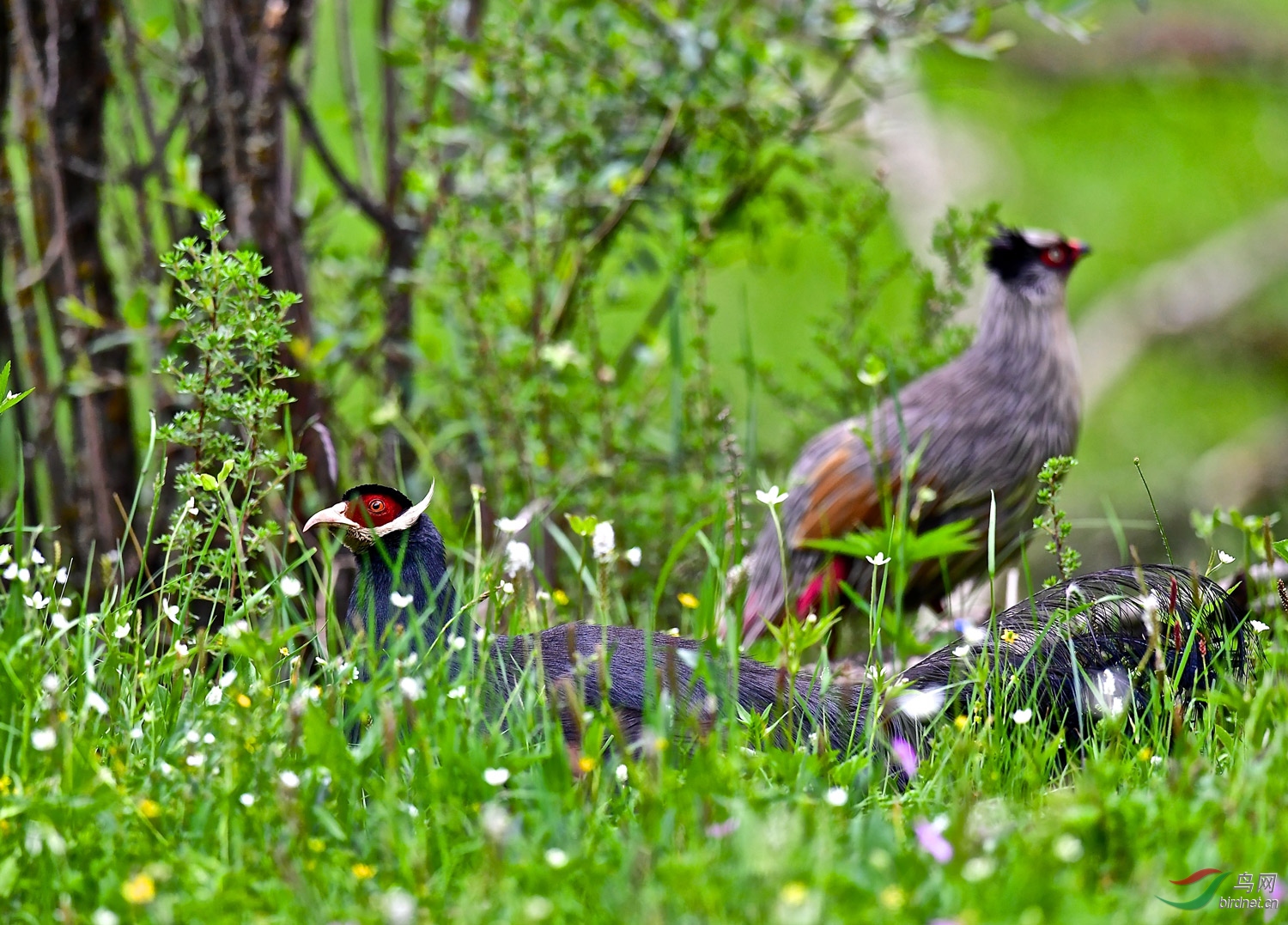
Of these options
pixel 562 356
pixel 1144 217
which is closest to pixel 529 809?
pixel 562 356

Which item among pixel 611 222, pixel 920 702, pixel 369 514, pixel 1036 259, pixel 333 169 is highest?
pixel 333 169

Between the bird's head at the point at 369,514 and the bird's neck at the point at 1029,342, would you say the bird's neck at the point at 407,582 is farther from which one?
the bird's neck at the point at 1029,342

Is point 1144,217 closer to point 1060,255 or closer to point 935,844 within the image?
point 1060,255

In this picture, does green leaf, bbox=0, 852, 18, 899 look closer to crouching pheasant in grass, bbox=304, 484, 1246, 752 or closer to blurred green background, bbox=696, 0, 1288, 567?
crouching pheasant in grass, bbox=304, 484, 1246, 752

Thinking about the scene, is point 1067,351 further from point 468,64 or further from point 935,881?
point 935,881

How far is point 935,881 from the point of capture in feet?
6.13

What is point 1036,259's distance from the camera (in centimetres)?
498

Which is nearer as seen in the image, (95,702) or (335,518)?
(95,702)

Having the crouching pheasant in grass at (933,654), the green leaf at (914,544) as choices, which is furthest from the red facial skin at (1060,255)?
the green leaf at (914,544)

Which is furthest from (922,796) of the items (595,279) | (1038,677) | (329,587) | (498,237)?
(498,237)

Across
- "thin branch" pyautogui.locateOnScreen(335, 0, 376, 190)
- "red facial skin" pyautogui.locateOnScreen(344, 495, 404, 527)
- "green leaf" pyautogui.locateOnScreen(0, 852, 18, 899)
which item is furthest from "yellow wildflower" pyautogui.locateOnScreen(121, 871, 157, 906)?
"thin branch" pyautogui.locateOnScreen(335, 0, 376, 190)

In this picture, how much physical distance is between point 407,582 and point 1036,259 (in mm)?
2866

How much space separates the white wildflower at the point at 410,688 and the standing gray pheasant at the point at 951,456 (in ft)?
6.13

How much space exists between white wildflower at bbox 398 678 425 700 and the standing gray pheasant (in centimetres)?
187
